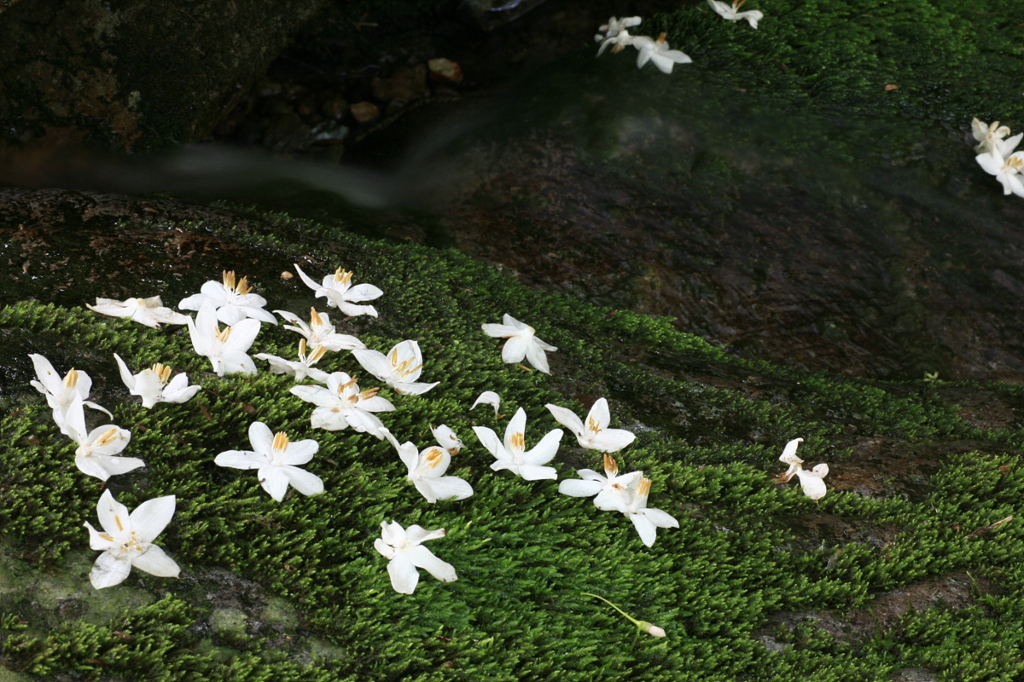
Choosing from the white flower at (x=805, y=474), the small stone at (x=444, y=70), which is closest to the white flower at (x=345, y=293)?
the white flower at (x=805, y=474)

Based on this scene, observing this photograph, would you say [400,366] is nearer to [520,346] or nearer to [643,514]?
[520,346]

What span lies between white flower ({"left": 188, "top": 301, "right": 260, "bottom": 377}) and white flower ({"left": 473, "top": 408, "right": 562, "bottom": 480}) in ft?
2.84

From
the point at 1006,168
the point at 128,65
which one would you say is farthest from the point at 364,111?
the point at 1006,168

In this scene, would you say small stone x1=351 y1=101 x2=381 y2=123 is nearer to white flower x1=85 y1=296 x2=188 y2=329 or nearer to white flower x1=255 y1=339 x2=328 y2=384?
white flower x1=85 y1=296 x2=188 y2=329

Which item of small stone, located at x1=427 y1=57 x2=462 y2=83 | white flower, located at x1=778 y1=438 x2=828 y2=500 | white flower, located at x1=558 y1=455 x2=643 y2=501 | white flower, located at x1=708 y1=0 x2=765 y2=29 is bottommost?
white flower, located at x1=778 y1=438 x2=828 y2=500

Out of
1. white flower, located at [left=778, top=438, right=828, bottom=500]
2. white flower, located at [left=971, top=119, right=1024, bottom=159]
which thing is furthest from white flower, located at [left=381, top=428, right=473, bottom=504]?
white flower, located at [left=971, top=119, right=1024, bottom=159]

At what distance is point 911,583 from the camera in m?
2.57

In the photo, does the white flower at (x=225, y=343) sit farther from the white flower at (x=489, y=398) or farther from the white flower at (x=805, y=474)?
the white flower at (x=805, y=474)

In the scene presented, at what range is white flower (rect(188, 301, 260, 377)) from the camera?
8.07 ft

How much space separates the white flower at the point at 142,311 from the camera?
262 cm

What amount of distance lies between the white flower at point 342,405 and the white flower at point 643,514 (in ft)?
2.70

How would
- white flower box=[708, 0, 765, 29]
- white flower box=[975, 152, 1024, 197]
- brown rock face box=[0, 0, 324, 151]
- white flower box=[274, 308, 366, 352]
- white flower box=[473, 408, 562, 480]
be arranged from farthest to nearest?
white flower box=[708, 0, 765, 29] → white flower box=[975, 152, 1024, 197] → brown rock face box=[0, 0, 324, 151] → white flower box=[274, 308, 366, 352] → white flower box=[473, 408, 562, 480]

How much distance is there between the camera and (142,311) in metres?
2.65

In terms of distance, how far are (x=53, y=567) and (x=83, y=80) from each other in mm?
3703
